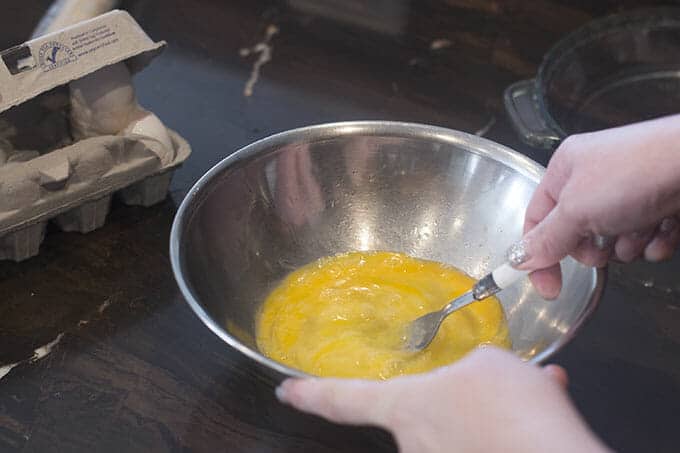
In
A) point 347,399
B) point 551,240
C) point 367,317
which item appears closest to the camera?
point 347,399

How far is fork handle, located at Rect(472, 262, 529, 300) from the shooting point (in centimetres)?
72

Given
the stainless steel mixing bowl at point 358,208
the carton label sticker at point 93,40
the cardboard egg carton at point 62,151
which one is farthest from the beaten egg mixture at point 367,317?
the carton label sticker at point 93,40

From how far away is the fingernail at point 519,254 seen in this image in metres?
0.71

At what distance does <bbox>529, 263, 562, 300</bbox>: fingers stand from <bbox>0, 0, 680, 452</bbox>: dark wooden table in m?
0.12

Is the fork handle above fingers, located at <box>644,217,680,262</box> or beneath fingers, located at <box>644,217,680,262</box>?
beneath

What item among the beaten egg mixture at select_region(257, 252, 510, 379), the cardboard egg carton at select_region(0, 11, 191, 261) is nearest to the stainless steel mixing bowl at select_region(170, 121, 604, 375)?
the beaten egg mixture at select_region(257, 252, 510, 379)

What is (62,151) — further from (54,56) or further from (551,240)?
(551,240)

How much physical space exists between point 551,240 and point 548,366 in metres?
0.14

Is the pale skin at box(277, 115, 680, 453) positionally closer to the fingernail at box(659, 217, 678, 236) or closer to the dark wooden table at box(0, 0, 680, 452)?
the fingernail at box(659, 217, 678, 236)

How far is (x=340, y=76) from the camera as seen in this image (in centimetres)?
121

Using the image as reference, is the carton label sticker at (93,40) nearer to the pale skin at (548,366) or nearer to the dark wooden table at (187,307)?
the dark wooden table at (187,307)

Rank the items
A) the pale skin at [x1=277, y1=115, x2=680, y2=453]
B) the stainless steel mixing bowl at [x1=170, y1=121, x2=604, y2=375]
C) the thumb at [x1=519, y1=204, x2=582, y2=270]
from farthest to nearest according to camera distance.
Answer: the stainless steel mixing bowl at [x1=170, y1=121, x2=604, y2=375] → the thumb at [x1=519, y1=204, x2=582, y2=270] → the pale skin at [x1=277, y1=115, x2=680, y2=453]

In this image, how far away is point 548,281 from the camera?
750 mm

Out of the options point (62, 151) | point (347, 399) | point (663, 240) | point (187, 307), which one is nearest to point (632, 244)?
point (663, 240)
